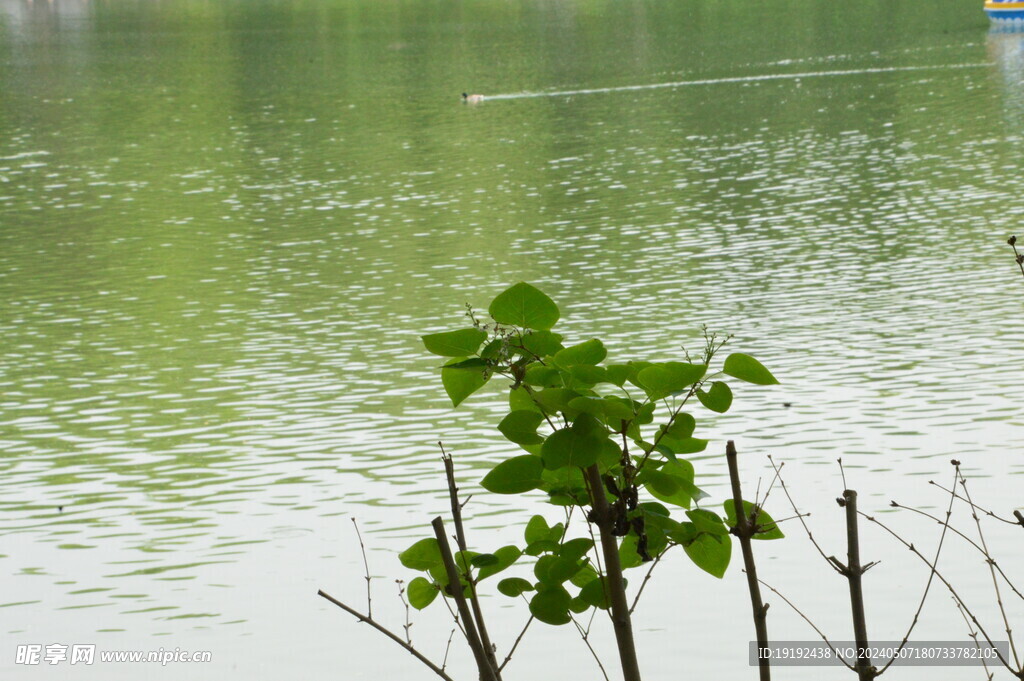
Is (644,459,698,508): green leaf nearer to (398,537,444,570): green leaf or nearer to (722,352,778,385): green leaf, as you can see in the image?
(722,352,778,385): green leaf

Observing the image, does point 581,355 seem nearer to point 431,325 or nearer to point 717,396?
point 717,396

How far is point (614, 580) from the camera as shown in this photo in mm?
1307

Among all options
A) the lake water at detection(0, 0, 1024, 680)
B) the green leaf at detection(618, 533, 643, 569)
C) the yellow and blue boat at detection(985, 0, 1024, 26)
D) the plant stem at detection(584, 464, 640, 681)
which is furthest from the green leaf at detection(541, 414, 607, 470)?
the yellow and blue boat at detection(985, 0, 1024, 26)

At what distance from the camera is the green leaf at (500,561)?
1.47 m

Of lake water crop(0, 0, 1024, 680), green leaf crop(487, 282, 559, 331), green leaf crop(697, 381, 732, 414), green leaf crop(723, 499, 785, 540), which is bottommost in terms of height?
lake water crop(0, 0, 1024, 680)

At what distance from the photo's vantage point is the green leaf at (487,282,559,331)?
1326 millimetres

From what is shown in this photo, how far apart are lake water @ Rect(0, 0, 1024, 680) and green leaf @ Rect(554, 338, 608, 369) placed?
16.2 ft

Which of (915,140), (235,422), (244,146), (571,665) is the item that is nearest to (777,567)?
(571,665)

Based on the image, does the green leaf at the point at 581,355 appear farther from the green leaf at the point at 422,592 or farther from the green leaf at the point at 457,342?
the green leaf at the point at 422,592

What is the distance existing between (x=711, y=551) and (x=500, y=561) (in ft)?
0.74

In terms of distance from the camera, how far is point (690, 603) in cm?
678

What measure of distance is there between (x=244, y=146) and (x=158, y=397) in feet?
58.9

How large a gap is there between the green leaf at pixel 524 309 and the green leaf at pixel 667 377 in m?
0.11

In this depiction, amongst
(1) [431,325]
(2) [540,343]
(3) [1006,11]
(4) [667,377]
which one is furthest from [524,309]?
(3) [1006,11]
